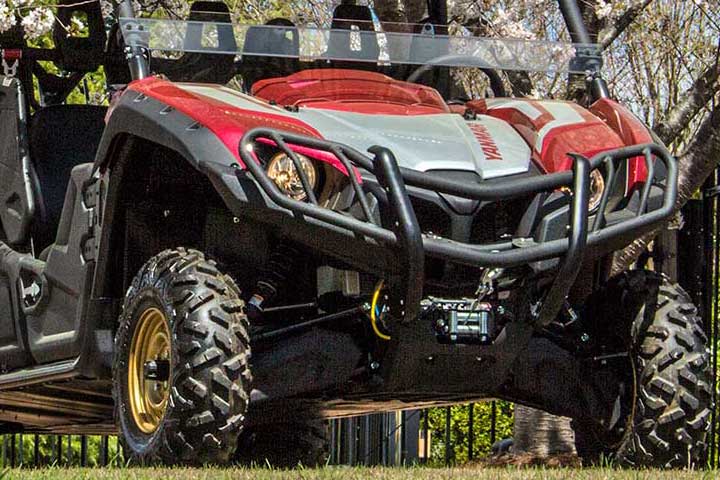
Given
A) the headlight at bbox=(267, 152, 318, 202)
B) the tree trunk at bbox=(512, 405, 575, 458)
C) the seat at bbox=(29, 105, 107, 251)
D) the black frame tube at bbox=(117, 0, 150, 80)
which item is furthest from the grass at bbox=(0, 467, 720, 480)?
the tree trunk at bbox=(512, 405, 575, 458)

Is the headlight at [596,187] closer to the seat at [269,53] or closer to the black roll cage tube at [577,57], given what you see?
the black roll cage tube at [577,57]

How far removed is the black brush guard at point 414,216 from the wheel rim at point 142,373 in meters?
0.83

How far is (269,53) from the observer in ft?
20.0

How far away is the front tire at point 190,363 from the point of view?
4.93 metres

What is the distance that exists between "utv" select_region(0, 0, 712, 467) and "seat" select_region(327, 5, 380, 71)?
0.01 metres

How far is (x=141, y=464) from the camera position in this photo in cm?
517

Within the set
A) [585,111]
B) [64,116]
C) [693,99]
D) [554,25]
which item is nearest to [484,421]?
[554,25]

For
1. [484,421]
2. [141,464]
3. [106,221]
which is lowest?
[484,421]

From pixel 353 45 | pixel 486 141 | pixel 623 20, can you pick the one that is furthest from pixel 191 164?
pixel 623 20

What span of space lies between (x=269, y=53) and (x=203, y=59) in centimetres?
27

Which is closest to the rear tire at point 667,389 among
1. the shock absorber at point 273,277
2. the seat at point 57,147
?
the shock absorber at point 273,277

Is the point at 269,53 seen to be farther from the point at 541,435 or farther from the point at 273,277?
the point at 541,435

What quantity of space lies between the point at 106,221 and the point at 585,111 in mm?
1811

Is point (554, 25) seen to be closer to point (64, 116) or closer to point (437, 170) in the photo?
point (64, 116)
